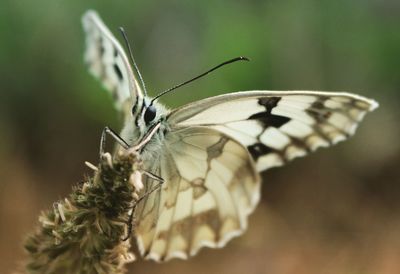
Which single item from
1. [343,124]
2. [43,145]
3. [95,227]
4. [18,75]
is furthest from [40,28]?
[95,227]

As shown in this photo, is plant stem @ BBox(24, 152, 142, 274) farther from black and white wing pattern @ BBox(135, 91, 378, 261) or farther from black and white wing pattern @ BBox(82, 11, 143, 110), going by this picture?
black and white wing pattern @ BBox(82, 11, 143, 110)

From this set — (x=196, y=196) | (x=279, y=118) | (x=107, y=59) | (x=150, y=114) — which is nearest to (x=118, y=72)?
(x=107, y=59)

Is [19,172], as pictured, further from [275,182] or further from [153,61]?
[275,182]

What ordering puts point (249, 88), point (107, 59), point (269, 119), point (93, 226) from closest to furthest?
point (93, 226)
point (269, 119)
point (107, 59)
point (249, 88)

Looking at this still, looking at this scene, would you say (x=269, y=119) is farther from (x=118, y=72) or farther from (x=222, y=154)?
(x=118, y=72)

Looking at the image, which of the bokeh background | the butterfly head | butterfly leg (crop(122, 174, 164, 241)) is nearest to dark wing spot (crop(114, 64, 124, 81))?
the butterfly head

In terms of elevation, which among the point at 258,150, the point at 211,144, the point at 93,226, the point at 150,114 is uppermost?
the point at 150,114

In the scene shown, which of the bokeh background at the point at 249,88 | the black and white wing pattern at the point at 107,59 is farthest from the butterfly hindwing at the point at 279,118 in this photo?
the bokeh background at the point at 249,88

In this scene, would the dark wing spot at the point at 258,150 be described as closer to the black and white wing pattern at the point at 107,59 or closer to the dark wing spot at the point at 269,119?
the dark wing spot at the point at 269,119
